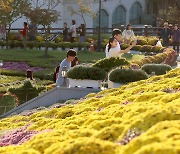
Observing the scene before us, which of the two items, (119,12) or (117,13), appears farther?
(119,12)

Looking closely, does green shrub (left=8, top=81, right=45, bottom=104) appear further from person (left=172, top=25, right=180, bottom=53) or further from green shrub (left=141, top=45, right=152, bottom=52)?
person (left=172, top=25, right=180, bottom=53)

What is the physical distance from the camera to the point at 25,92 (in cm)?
1568

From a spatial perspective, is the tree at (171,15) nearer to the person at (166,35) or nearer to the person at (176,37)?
the person at (166,35)

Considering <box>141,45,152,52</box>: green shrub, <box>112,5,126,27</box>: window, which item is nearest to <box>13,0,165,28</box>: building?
<box>112,5,126,27</box>: window

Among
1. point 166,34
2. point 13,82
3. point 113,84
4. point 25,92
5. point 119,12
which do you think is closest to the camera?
point 113,84

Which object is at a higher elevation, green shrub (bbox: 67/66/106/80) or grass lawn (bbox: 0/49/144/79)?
green shrub (bbox: 67/66/106/80)

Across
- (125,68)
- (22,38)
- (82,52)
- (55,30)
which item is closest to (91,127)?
(125,68)

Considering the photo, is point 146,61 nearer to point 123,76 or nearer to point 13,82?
point 13,82

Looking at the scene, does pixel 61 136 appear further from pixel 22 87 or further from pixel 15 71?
pixel 15 71

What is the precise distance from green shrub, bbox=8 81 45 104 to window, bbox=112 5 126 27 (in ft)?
114

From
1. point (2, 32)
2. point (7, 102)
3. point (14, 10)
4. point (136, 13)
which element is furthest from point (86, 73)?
point (136, 13)

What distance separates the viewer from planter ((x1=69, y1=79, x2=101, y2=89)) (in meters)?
14.4

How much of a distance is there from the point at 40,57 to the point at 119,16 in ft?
77.7

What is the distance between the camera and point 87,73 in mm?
14398
